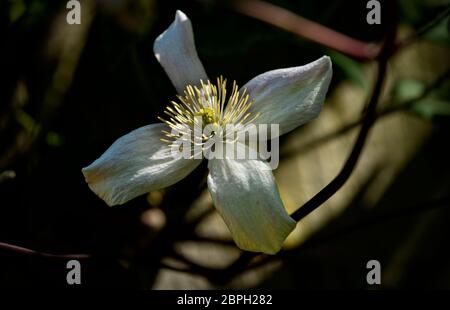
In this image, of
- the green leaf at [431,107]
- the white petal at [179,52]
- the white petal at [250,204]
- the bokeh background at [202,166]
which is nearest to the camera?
the white petal at [250,204]

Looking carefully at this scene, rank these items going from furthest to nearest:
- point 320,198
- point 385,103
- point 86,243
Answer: point 385,103, point 86,243, point 320,198

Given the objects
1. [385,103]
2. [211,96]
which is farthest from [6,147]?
[385,103]

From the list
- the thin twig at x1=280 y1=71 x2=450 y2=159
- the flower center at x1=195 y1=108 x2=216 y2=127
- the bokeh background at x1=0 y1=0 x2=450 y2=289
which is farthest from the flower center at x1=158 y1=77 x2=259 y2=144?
the thin twig at x1=280 y1=71 x2=450 y2=159

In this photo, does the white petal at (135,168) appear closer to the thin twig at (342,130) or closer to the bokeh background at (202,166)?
the bokeh background at (202,166)

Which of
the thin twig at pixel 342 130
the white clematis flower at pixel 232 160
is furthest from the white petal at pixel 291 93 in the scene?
the thin twig at pixel 342 130

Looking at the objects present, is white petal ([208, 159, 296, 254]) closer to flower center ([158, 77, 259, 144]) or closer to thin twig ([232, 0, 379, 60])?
flower center ([158, 77, 259, 144])

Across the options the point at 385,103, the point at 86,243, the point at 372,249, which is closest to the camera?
the point at 86,243
